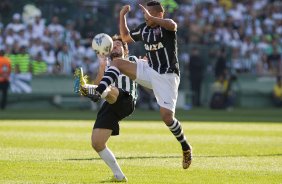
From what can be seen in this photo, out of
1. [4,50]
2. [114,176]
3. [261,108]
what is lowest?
[261,108]

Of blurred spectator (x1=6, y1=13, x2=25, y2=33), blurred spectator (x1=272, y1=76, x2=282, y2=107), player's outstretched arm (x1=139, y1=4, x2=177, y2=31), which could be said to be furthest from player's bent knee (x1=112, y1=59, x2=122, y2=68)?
blurred spectator (x1=272, y1=76, x2=282, y2=107)

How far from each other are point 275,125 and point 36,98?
12327 mm

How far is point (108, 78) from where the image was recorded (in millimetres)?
11422

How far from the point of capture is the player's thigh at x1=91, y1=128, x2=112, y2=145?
37.3ft

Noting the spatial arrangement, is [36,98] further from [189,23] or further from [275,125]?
[275,125]

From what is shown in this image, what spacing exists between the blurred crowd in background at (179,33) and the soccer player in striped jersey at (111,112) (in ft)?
68.0

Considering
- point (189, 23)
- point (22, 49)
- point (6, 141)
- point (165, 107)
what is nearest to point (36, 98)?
point (22, 49)

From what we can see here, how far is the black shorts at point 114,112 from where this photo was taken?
1161cm

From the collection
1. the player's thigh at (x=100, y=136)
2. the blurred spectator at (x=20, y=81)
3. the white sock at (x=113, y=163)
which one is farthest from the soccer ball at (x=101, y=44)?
the blurred spectator at (x=20, y=81)

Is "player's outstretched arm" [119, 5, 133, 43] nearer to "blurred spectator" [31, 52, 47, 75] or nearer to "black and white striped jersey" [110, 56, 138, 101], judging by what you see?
"black and white striped jersey" [110, 56, 138, 101]

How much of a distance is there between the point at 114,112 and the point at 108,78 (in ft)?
1.88

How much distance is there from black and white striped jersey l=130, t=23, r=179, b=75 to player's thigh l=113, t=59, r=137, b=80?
41cm

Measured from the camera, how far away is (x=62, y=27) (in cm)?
3453

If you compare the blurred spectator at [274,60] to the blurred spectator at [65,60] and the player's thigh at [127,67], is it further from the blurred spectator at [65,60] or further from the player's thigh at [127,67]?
the player's thigh at [127,67]
